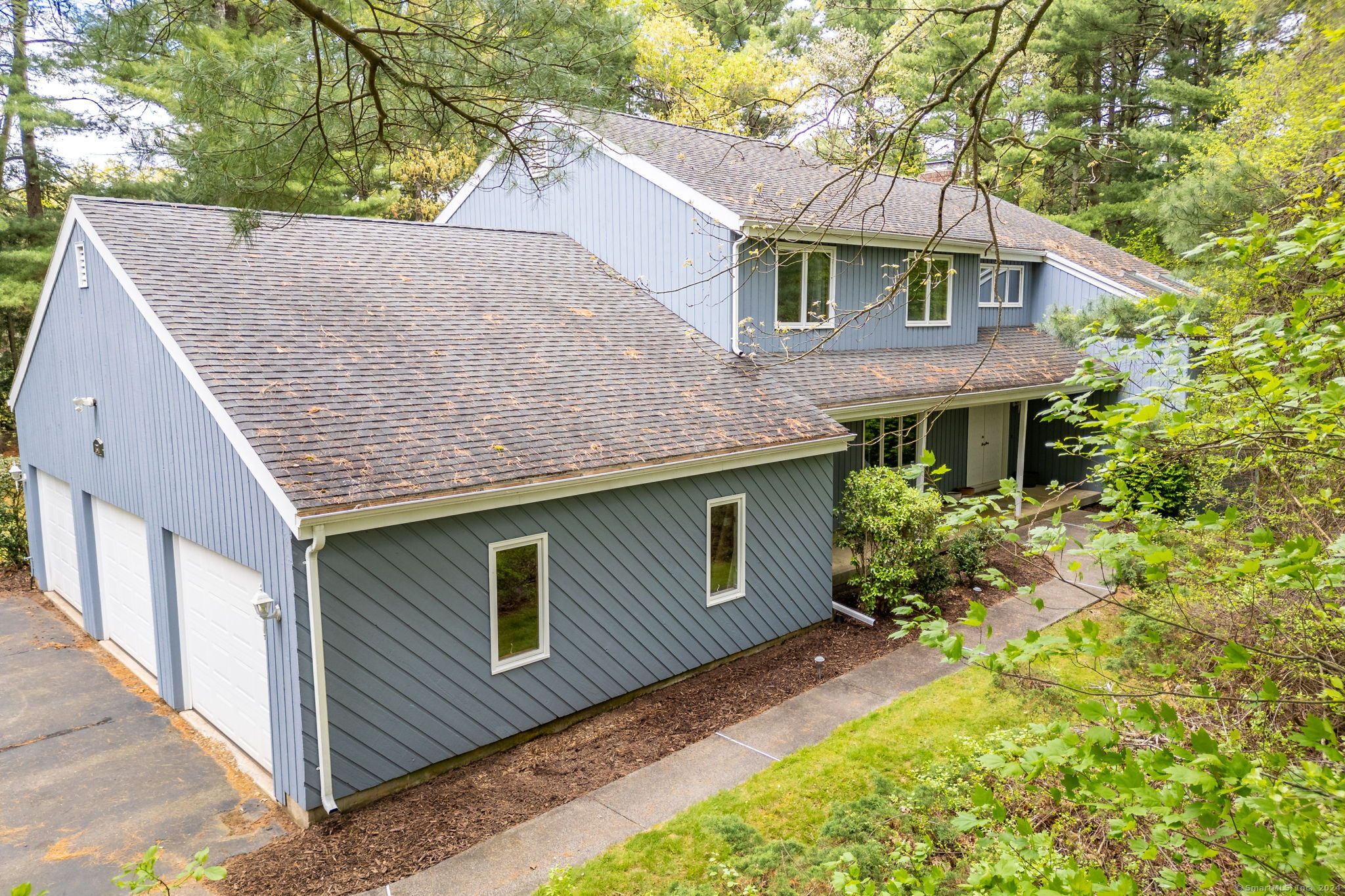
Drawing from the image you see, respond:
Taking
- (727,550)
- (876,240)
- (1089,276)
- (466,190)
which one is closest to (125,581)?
(727,550)

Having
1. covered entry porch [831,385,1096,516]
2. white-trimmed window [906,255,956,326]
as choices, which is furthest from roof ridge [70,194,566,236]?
covered entry porch [831,385,1096,516]

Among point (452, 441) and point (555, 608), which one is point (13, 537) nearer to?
point (452, 441)

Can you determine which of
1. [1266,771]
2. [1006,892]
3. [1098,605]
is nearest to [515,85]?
[1006,892]

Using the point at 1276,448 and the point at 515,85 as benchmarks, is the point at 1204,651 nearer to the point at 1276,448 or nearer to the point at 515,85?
the point at 1276,448

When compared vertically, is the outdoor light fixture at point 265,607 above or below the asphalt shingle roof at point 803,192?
below

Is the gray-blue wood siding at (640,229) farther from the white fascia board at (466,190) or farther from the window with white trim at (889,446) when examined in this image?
the window with white trim at (889,446)

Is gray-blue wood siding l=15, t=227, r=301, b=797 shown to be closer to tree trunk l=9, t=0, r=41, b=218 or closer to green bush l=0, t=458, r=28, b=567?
green bush l=0, t=458, r=28, b=567

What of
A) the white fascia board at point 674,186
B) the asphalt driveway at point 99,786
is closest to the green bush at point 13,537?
the asphalt driveway at point 99,786
